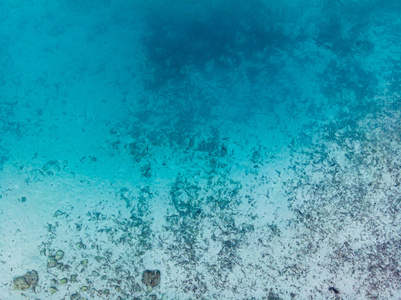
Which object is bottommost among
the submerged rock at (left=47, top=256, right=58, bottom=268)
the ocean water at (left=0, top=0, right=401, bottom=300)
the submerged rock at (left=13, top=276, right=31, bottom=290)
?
the submerged rock at (left=13, top=276, right=31, bottom=290)

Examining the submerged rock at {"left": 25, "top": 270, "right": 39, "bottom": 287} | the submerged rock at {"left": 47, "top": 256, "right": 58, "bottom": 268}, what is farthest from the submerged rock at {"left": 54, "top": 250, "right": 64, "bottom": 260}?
the submerged rock at {"left": 25, "top": 270, "right": 39, "bottom": 287}

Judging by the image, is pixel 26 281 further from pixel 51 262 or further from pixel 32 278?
pixel 51 262

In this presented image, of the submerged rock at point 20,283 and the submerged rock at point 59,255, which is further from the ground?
the submerged rock at point 59,255

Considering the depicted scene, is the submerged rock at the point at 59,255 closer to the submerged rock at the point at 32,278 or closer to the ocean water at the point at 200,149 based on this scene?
the ocean water at the point at 200,149

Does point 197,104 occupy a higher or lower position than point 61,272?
higher

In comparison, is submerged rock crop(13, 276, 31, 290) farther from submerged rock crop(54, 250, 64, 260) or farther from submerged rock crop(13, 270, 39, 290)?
submerged rock crop(54, 250, 64, 260)

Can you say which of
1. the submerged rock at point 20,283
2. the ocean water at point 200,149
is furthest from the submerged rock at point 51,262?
the submerged rock at point 20,283

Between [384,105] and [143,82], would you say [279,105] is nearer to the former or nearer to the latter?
[384,105]

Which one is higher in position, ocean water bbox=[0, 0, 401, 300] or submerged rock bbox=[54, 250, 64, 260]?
ocean water bbox=[0, 0, 401, 300]

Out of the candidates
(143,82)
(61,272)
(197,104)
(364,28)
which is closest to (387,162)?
(364,28)
